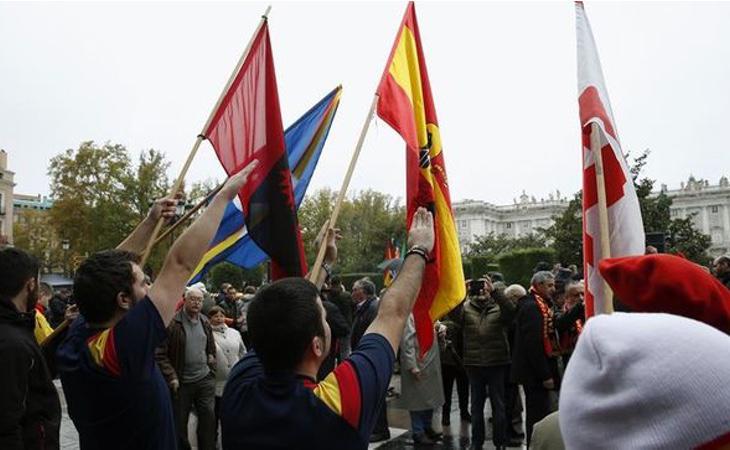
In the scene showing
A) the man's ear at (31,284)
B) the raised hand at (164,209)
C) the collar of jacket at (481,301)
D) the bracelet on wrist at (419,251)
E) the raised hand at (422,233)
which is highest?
the raised hand at (164,209)

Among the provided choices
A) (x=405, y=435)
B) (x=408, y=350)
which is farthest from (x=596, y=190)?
(x=405, y=435)

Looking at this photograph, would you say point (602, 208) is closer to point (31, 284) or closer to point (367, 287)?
point (31, 284)

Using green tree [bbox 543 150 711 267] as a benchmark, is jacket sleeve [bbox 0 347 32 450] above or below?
below

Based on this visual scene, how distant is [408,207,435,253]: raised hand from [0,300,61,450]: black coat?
2154mm

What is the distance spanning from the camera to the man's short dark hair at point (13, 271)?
336 cm

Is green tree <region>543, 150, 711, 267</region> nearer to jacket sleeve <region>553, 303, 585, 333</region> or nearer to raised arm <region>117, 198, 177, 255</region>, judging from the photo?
jacket sleeve <region>553, 303, 585, 333</region>

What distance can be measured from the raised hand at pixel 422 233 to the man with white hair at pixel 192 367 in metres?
4.57

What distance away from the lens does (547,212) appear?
132125 millimetres

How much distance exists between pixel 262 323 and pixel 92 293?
3.48 ft

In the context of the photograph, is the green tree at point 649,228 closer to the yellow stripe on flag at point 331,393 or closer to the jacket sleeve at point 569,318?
the jacket sleeve at point 569,318

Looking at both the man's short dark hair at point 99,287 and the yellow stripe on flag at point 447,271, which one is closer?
the man's short dark hair at point 99,287

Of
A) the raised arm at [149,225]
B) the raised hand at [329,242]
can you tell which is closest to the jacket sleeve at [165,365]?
the raised arm at [149,225]

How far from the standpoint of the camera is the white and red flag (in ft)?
11.0

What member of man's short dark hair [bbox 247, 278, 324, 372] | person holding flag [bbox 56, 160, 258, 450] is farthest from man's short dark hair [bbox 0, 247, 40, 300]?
man's short dark hair [bbox 247, 278, 324, 372]
